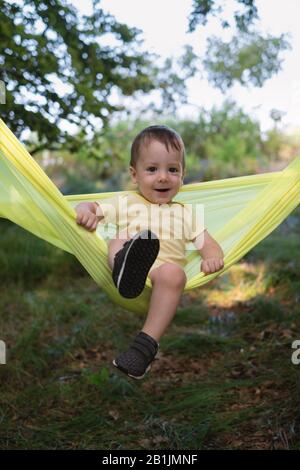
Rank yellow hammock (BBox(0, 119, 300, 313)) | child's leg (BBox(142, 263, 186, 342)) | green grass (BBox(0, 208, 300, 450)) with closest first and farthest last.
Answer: child's leg (BBox(142, 263, 186, 342)) → yellow hammock (BBox(0, 119, 300, 313)) → green grass (BBox(0, 208, 300, 450))

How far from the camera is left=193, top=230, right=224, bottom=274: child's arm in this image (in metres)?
2.07

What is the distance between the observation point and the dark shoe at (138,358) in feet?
5.71

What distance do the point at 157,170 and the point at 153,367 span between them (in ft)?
4.82

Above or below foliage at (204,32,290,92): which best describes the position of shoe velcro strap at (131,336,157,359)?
below

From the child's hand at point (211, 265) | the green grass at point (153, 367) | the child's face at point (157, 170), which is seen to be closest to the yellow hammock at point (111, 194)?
the child's hand at point (211, 265)

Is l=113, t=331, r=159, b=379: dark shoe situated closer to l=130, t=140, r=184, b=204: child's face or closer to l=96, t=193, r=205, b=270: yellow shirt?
l=96, t=193, r=205, b=270: yellow shirt

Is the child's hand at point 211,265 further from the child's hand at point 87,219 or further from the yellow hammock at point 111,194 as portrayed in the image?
the child's hand at point 87,219

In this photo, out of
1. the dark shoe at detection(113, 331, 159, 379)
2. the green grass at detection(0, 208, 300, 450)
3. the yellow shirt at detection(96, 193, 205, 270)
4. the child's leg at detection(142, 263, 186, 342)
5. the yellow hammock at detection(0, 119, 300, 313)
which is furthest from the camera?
the green grass at detection(0, 208, 300, 450)

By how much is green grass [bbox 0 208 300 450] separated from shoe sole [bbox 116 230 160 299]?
90 centimetres

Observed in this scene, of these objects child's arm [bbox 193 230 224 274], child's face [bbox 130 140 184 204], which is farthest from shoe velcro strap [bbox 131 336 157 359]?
child's face [bbox 130 140 184 204]

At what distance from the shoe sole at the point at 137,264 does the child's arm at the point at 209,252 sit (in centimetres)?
31

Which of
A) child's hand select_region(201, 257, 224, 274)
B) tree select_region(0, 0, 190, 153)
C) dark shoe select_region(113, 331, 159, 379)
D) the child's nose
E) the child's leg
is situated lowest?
dark shoe select_region(113, 331, 159, 379)

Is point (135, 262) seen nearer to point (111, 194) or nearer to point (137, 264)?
point (137, 264)
